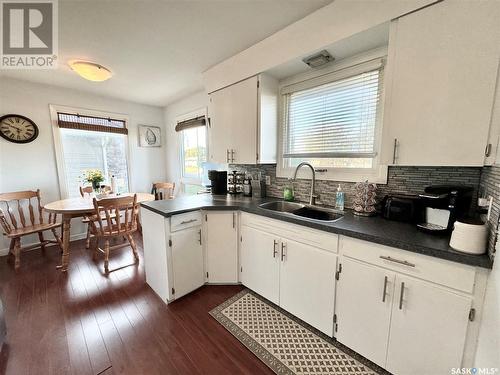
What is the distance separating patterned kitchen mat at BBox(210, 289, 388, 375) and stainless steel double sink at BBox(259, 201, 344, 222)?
88 cm

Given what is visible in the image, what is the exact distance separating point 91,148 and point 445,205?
4.62 meters

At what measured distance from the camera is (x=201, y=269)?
2010 mm

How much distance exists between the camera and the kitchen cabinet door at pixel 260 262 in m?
1.70

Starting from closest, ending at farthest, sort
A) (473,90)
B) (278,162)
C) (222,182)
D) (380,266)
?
(473,90) < (380,266) < (278,162) < (222,182)

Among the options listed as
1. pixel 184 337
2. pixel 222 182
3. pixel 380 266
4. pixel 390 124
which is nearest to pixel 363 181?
pixel 390 124

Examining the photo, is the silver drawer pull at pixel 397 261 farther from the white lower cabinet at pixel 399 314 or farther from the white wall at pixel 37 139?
the white wall at pixel 37 139

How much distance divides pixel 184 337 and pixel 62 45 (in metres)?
2.89

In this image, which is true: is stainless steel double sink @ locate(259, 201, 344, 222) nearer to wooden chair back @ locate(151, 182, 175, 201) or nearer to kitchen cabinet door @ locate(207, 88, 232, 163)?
kitchen cabinet door @ locate(207, 88, 232, 163)

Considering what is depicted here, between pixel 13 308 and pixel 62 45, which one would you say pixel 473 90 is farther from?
pixel 13 308

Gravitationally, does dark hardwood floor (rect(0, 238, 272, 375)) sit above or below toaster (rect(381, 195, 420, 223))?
below

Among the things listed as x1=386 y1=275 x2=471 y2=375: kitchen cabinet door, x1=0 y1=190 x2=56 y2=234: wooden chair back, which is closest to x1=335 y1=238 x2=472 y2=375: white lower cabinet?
x1=386 y1=275 x2=471 y2=375: kitchen cabinet door

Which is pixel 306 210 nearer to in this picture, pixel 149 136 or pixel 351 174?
pixel 351 174

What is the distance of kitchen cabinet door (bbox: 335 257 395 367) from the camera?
114cm

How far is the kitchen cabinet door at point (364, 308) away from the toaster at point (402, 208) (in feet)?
1.47
